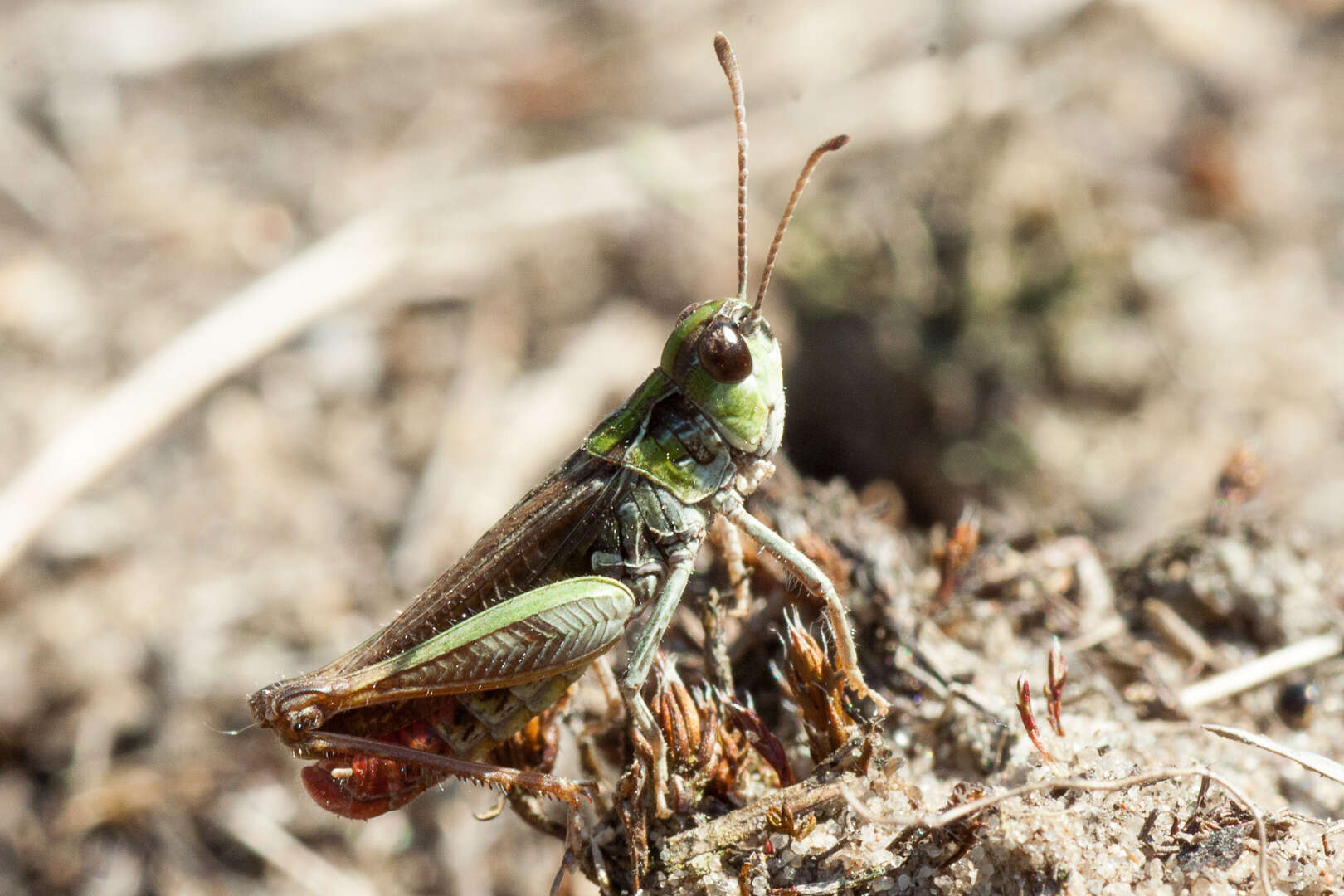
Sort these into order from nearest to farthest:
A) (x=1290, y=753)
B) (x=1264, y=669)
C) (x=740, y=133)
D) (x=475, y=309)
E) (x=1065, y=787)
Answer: (x=1065, y=787) → (x=1290, y=753) → (x=740, y=133) → (x=1264, y=669) → (x=475, y=309)

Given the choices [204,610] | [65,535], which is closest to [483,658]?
[204,610]

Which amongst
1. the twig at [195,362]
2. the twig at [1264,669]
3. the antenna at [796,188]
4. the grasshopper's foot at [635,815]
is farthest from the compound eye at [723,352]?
the twig at [195,362]

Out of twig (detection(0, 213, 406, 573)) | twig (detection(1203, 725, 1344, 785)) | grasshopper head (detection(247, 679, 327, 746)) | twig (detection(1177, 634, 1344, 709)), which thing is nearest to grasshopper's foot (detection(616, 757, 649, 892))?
grasshopper head (detection(247, 679, 327, 746))

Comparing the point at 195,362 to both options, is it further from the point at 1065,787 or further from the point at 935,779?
the point at 1065,787

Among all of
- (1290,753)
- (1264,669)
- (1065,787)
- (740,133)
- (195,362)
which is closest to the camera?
(1065,787)

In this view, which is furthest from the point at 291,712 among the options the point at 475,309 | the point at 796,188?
the point at 475,309

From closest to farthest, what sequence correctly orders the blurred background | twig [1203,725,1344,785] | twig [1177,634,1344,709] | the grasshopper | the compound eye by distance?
1. twig [1203,725,1344,785]
2. the grasshopper
3. the compound eye
4. twig [1177,634,1344,709]
5. the blurred background

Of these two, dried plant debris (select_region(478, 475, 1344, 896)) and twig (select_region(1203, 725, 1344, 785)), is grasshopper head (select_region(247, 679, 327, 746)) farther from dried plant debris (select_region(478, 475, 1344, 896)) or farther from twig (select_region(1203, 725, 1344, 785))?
twig (select_region(1203, 725, 1344, 785))
